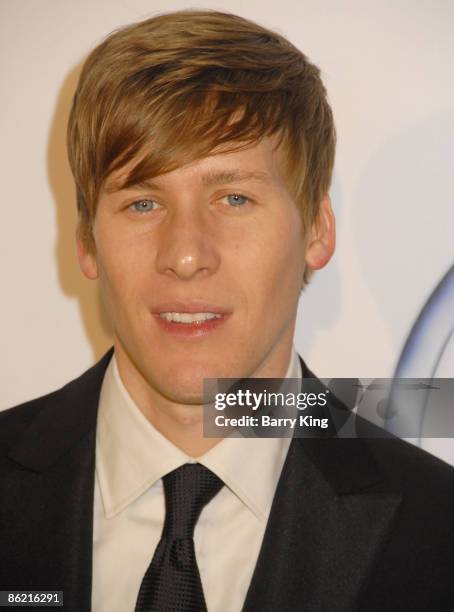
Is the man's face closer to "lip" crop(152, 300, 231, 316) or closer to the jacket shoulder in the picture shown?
"lip" crop(152, 300, 231, 316)

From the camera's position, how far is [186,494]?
1.92m

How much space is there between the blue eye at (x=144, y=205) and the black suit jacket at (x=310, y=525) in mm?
556

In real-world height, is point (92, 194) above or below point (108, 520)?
above

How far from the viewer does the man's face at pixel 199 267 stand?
6.22 ft

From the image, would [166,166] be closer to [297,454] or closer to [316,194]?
[316,194]

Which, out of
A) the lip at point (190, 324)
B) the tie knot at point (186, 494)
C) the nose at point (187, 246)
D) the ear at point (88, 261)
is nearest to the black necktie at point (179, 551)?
the tie knot at point (186, 494)

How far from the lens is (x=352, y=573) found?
1.84 metres

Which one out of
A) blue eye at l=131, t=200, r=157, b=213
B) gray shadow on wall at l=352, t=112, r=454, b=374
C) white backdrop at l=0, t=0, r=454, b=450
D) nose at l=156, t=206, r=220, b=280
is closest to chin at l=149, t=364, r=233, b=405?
nose at l=156, t=206, r=220, b=280

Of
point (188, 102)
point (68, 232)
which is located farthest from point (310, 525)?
point (68, 232)

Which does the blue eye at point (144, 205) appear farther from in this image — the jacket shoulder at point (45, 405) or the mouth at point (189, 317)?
the jacket shoulder at point (45, 405)

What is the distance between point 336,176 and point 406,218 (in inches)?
9.4

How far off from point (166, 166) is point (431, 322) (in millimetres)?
979

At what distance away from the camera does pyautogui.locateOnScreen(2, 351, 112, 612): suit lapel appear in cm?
186

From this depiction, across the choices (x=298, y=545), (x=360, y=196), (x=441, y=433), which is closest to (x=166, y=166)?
(x=360, y=196)
